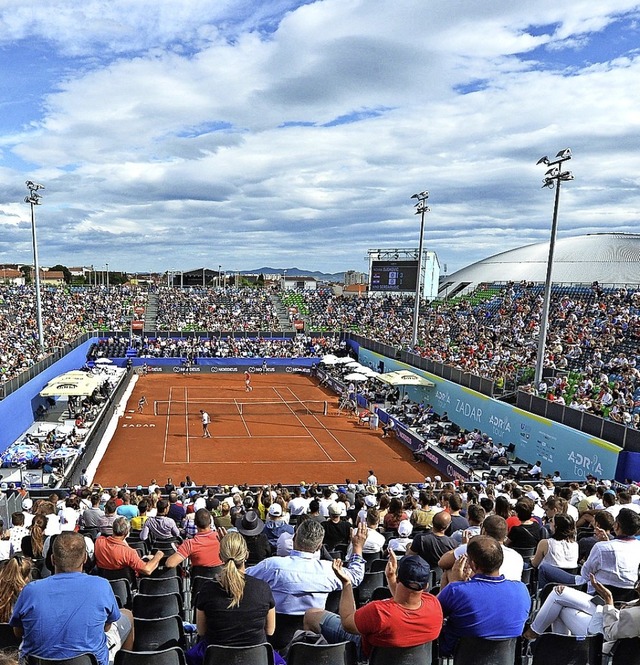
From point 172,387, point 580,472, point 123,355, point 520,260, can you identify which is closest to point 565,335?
point 580,472

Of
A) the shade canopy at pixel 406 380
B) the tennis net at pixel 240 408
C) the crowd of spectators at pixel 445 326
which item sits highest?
the crowd of spectators at pixel 445 326

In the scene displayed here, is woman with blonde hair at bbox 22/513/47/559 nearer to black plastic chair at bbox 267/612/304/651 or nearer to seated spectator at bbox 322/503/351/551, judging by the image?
seated spectator at bbox 322/503/351/551

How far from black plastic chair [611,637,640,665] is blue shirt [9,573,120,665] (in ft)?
12.5

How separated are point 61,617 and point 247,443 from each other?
84.2 feet

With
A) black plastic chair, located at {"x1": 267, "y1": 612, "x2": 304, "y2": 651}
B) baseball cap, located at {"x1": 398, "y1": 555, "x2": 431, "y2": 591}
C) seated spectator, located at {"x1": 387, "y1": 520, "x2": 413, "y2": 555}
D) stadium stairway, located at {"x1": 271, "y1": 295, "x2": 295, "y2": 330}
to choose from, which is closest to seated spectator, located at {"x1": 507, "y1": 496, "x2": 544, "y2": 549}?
seated spectator, located at {"x1": 387, "y1": 520, "x2": 413, "y2": 555}

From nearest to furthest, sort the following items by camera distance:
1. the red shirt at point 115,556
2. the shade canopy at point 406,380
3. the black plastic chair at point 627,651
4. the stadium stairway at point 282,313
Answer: the black plastic chair at point 627,651
the red shirt at point 115,556
the shade canopy at point 406,380
the stadium stairway at point 282,313

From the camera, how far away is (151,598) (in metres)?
6.06

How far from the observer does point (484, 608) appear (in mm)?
4434

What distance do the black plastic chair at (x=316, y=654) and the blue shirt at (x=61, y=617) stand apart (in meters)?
1.42

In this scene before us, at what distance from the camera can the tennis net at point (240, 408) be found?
36406 mm

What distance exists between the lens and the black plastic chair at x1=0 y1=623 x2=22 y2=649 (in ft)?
15.4

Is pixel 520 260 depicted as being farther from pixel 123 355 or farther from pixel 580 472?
pixel 580 472

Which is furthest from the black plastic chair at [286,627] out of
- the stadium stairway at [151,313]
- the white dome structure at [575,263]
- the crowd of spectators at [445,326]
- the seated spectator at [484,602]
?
the white dome structure at [575,263]

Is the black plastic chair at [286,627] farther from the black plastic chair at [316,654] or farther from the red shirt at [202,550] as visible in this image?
the red shirt at [202,550]
